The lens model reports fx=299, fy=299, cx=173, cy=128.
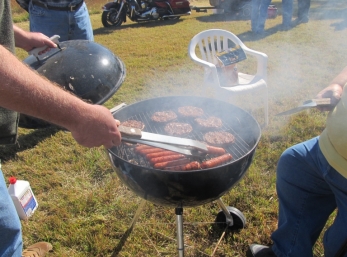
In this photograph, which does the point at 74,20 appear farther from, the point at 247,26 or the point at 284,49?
the point at 247,26

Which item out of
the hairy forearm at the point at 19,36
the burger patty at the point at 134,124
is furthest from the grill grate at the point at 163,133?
the hairy forearm at the point at 19,36

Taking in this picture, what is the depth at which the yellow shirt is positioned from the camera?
1672 millimetres

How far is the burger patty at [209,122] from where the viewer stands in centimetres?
232

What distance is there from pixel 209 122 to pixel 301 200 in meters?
0.86

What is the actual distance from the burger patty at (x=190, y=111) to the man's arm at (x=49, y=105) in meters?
1.02

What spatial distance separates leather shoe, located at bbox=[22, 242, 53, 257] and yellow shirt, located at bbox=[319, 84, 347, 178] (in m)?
2.21

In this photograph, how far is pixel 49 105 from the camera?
1278 millimetres

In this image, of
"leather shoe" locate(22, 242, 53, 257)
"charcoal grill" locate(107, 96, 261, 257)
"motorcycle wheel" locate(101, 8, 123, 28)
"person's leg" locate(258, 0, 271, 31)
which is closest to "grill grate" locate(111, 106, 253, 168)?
"charcoal grill" locate(107, 96, 261, 257)

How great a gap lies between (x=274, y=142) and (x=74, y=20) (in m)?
2.89

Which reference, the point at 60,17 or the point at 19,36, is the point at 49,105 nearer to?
the point at 19,36

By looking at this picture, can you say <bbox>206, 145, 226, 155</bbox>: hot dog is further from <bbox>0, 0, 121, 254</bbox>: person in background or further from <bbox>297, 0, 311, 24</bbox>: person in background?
<bbox>297, 0, 311, 24</bbox>: person in background

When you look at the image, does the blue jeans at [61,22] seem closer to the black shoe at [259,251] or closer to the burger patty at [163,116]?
the burger patty at [163,116]

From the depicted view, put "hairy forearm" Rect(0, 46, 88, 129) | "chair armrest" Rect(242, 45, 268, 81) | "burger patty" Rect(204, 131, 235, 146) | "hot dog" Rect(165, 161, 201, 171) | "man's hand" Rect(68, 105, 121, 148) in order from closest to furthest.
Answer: "hairy forearm" Rect(0, 46, 88, 129), "man's hand" Rect(68, 105, 121, 148), "hot dog" Rect(165, 161, 201, 171), "burger patty" Rect(204, 131, 235, 146), "chair armrest" Rect(242, 45, 268, 81)

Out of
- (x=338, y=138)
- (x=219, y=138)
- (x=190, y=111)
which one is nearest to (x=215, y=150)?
(x=219, y=138)
